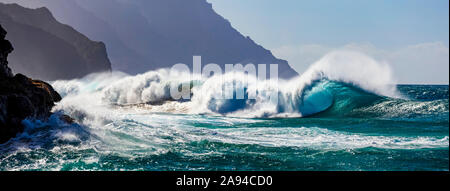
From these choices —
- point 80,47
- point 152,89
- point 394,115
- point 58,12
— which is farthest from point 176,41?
point 394,115

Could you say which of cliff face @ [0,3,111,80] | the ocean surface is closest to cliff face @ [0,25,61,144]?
the ocean surface

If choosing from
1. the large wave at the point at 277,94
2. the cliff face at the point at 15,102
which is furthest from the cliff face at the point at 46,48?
the cliff face at the point at 15,102

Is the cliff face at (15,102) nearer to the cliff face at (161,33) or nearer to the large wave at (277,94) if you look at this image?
the large wave at (277,94)

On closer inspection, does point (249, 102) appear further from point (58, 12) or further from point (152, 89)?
point (58, 12)

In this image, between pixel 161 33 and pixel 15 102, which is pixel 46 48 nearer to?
pixel 15 102

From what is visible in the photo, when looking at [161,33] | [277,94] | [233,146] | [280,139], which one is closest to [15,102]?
[233,146]
